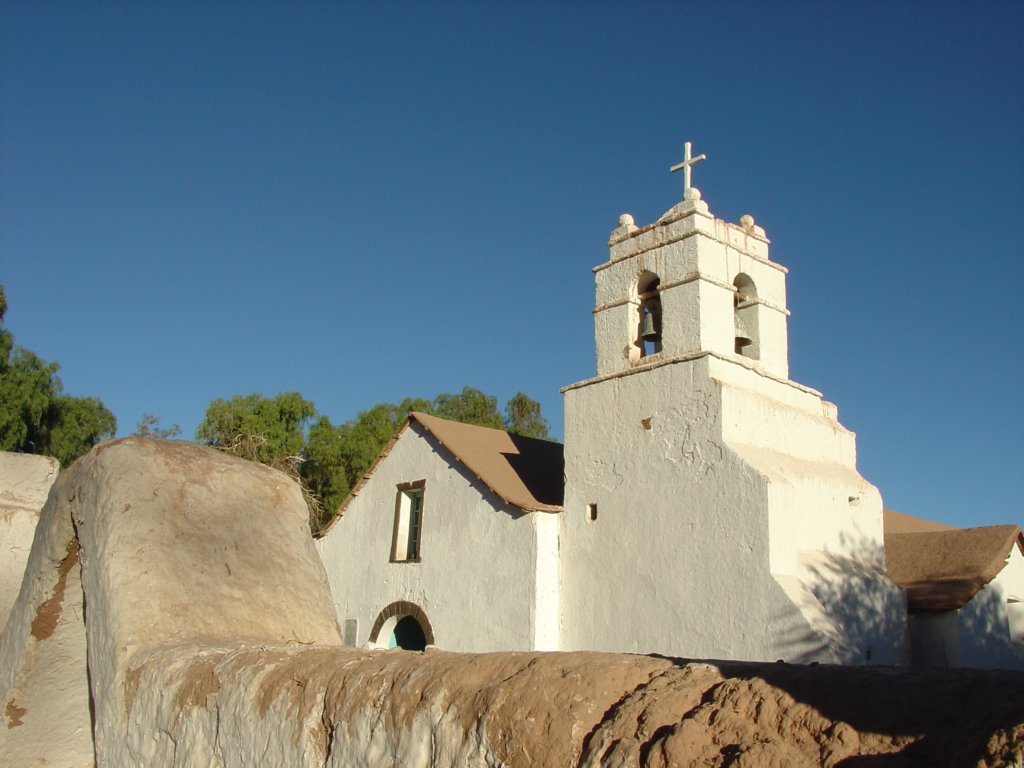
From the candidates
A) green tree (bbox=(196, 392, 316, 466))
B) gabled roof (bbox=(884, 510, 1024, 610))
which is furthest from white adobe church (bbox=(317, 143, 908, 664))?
green tree (bbox=(196, 392, 316, 466))

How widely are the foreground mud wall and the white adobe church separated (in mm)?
6568

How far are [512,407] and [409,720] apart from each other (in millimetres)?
32418

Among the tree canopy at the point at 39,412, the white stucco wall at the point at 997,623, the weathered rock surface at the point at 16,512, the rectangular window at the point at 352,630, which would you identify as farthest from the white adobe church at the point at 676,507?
the tree canopy at the point at 39,412

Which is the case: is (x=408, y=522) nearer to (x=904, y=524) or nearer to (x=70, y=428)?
(x=904, y=524)

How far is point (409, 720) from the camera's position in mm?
2959

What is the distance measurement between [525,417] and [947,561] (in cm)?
2261

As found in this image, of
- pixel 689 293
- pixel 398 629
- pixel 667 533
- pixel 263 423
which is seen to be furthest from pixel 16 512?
pixel 263 423

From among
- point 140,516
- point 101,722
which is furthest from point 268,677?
→ point 140,516

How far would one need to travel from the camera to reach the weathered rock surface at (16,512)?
231 inches

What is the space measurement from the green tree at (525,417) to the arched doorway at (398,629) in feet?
62.9

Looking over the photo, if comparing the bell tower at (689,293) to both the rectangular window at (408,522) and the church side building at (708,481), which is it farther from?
the rectangular window at (408,522)

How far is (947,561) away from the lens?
13273 mm

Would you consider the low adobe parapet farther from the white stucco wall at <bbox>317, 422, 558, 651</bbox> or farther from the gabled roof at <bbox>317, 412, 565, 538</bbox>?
the white stucco wall at <bbox>317, 422, 558, 651</bbox>

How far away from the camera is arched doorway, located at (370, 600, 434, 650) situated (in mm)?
14875
